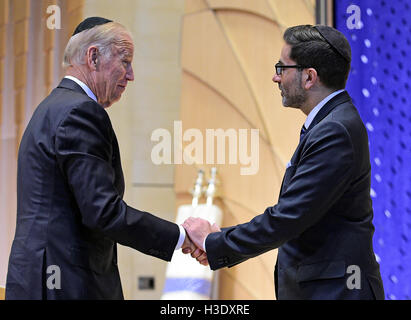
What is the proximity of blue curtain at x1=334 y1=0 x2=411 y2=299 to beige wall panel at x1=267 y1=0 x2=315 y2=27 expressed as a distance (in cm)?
38

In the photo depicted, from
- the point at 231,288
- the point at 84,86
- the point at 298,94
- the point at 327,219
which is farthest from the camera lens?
the point at 231,288

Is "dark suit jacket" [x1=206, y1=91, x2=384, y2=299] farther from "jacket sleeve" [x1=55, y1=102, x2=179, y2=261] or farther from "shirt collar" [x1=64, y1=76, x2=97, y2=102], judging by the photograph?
"shirt collar" [x1=64, y1=76, x2=97, y2=102]

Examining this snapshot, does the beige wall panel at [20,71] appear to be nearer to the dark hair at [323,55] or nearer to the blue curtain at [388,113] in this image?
the blue curtain at [388,113]

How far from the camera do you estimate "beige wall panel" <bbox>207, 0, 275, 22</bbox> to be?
12.8ft

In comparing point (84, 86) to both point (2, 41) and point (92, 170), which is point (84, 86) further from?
point (2, 41)

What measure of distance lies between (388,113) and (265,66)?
1.05 metres

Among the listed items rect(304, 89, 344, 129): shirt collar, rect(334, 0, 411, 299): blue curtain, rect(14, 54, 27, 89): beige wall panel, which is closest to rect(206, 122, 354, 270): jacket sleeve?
rect(304, 89, 344, 129): shirt collar

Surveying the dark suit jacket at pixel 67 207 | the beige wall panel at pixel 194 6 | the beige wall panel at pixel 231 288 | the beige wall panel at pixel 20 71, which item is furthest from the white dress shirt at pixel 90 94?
the beige wall panel at pixel 194 6

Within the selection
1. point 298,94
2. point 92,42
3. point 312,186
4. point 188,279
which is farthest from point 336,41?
point 188,279

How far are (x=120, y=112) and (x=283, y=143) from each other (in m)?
1.14

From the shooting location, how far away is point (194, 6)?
13.8 feet

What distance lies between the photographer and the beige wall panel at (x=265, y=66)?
388 centimetres

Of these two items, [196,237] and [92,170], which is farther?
[196,237]
